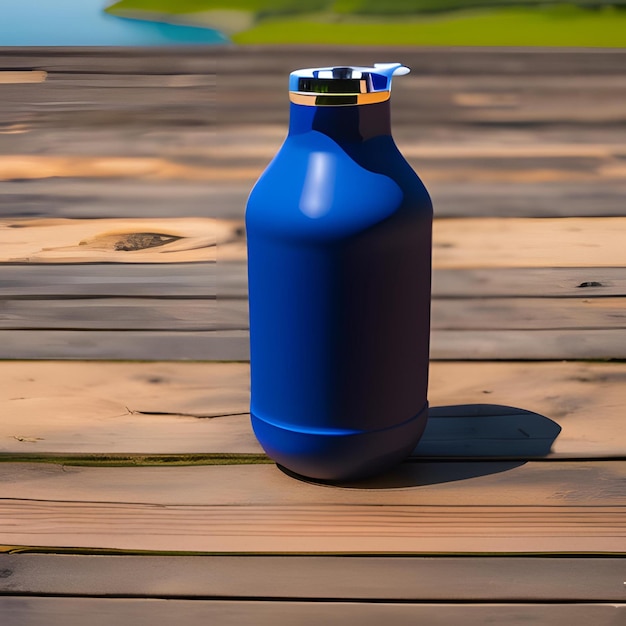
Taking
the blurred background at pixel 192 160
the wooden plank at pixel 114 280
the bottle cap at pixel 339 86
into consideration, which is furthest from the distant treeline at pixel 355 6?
the bottle cap at pixel 339 86

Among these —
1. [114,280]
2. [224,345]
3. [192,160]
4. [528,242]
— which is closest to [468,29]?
[192,160]

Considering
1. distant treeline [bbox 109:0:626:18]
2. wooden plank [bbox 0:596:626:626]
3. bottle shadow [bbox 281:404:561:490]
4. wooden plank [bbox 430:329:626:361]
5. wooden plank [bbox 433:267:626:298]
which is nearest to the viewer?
wooden plank [bbox 0:596:626:626]

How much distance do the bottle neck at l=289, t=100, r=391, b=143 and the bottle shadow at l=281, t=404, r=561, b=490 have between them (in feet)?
1.49

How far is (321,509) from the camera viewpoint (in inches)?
49.7

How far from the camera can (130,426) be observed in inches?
58.6

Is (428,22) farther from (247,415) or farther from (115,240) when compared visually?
(247,415)

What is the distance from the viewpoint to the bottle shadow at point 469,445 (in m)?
1.34

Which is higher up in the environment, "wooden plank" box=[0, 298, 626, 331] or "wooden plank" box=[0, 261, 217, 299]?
"wooden plank" box=[0, 261, 217, 299]

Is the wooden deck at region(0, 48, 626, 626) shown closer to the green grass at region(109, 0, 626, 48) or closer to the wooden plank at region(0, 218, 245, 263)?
the wooden plank at region(0, 218, 245, 263)

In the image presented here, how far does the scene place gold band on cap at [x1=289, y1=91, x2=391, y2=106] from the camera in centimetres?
118

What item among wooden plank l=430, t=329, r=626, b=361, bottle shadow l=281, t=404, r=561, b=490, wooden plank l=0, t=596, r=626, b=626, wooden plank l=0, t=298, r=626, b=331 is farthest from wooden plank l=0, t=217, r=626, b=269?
Result: wooden plank l=0, t=596, r=626, b=626

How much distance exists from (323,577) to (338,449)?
7.5 inches

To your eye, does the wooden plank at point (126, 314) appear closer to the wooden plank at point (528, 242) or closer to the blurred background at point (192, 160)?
the blurred background at point (192, 160)

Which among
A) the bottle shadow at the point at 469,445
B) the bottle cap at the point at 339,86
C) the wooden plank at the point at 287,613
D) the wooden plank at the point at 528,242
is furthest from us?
the wooden plank at the point at 528,242
